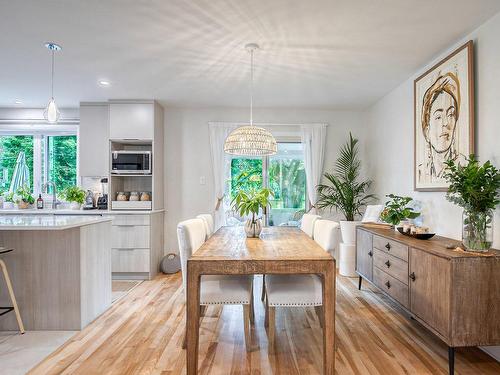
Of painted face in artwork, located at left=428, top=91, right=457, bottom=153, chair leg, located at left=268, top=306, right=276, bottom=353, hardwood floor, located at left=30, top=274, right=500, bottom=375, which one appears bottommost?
hardwood floor, located at left=30, top=274, right=500, bottom=375

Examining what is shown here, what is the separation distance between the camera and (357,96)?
4.22m

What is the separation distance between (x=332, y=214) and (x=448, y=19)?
3046 mm

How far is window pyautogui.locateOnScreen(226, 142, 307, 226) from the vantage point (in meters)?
4.96

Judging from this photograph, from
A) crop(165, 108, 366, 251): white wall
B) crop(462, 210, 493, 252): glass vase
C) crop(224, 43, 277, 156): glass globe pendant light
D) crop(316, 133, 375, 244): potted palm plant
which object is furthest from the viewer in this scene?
crop(165, 108, 366, 251): white wall

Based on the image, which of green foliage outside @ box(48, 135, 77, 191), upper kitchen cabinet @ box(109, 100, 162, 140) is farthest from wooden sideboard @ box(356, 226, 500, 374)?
green foliage outside @ box(48, 135, 77, 191)

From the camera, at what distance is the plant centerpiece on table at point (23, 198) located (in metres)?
4.63

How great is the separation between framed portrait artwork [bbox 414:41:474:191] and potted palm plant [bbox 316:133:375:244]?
1.15 meters

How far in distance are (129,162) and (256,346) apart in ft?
10.0

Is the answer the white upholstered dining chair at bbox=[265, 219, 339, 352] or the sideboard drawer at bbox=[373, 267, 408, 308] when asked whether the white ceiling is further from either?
the sideboard drawer at bbox=[373, 267, 408, 308]

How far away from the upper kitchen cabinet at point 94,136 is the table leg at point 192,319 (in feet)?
10.7

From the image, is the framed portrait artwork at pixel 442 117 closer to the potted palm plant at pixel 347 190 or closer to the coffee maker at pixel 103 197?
the potted palm plant at pixel 347 190

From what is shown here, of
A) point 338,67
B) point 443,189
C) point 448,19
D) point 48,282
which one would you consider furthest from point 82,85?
point 443,189

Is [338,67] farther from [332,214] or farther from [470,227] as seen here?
[332,214]

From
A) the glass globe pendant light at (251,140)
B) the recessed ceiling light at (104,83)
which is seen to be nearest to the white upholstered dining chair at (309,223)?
the glass globe pendant light at (251,140)
